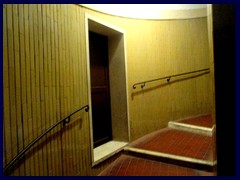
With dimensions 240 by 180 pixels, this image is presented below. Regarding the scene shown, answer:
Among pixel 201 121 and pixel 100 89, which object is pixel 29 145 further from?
pixel 201 121

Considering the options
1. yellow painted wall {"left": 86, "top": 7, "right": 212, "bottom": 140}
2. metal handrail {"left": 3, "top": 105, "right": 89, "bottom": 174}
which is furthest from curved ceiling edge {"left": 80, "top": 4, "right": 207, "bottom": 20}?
A: metal handrail {"left": 3, "top": 105, "right": 89, "bottom": 174}

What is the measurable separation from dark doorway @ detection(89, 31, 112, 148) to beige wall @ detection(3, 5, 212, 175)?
0.52m

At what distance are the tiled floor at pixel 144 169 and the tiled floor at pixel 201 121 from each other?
1.64 metres

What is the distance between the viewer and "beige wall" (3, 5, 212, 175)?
207 cm

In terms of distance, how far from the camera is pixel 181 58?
17.3 feet

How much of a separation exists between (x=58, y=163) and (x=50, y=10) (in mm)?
2052

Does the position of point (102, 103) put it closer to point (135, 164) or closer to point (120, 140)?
point (120, 140)

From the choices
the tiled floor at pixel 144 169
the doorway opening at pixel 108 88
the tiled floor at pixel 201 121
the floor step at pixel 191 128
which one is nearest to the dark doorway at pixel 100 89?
the doorway opening at pixel 108 88

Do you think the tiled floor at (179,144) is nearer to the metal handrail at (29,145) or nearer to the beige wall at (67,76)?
the beige wall at (67,76)

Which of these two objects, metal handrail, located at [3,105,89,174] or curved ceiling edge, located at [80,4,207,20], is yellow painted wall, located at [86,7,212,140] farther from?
metal handrail, located at [3,105,89,174]

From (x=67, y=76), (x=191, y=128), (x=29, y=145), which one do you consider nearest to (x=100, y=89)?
(x=67, y=76)

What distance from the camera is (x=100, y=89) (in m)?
4.41

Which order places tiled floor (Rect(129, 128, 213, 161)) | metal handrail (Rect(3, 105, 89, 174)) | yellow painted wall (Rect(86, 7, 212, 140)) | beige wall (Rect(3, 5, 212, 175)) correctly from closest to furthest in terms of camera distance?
metal handrail (Rect(3, 105, 89, 174)), beige wall (Rect(3, 5, 212, 175)), tiled floor (Rect(129, 128, 213, 161)), yellow painted wall (Rect(86, 7, 212, 140))

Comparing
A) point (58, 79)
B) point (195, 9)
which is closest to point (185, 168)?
point (58, 79)
